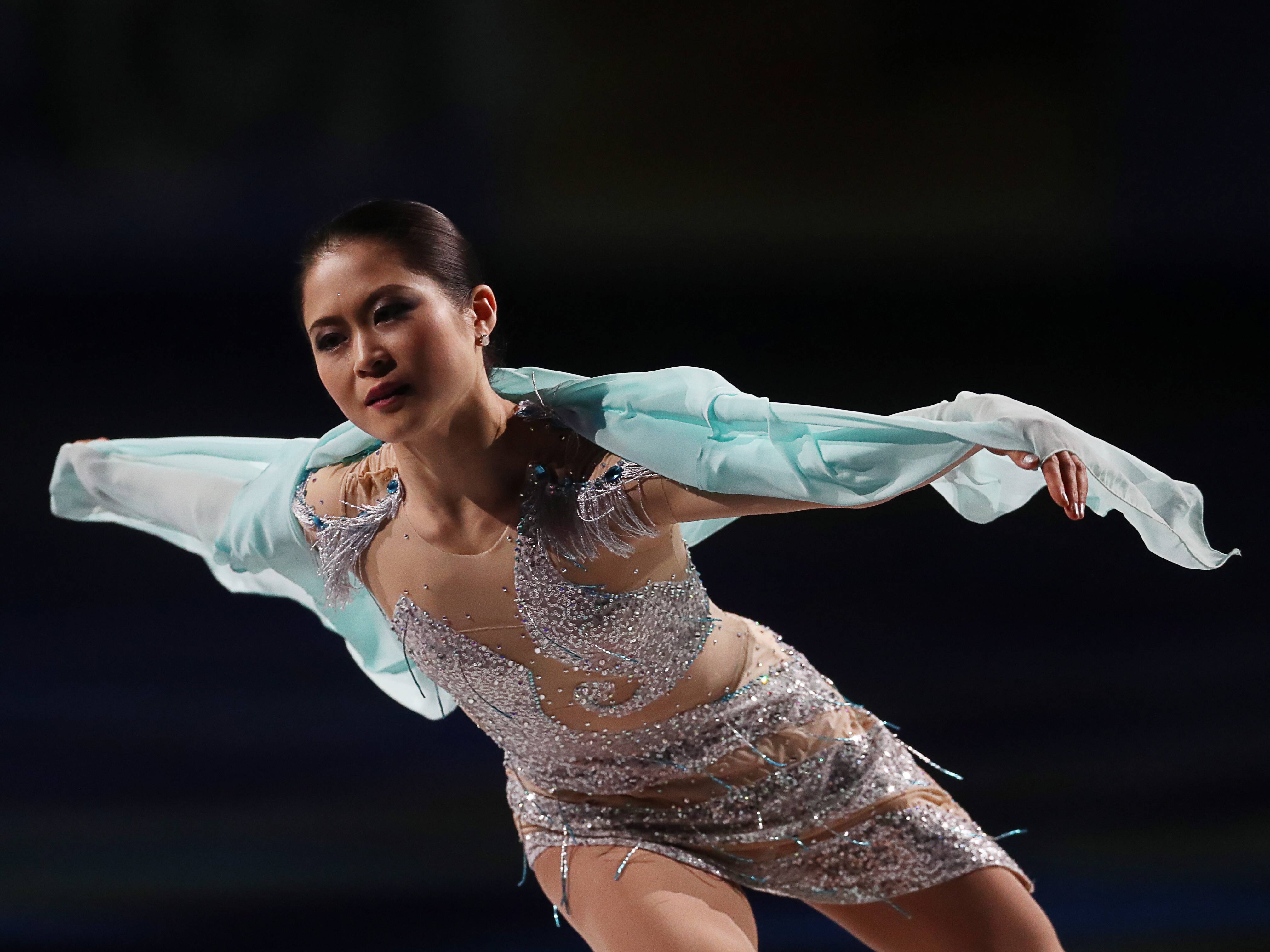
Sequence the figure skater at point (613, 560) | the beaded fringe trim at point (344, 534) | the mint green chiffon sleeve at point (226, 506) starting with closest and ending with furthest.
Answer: the figure skater at point (613, 560) < the beaded fringe trim at point (344, 534) < the mint green chiffon sleeve at point (226, 506)

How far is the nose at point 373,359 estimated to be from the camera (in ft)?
5.23

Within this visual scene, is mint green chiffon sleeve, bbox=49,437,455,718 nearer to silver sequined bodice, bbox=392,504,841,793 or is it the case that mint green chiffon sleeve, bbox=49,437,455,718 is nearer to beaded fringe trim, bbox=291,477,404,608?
beaded fringe trim, bbox=291,477,404,608

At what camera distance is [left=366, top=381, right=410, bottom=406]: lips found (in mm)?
1591

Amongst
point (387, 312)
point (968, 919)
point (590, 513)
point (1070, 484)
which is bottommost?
point (968, 919)

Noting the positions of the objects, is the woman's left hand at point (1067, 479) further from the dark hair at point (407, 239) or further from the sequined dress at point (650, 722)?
the dark hair at point (407, 239)

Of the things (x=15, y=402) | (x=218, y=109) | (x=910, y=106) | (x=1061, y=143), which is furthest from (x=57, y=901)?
(x=1061, y=143)

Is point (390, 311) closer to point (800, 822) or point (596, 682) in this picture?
point (596, 682)

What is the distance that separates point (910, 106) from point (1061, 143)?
37 cm

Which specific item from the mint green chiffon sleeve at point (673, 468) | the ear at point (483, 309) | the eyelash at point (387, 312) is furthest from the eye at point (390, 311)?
the mint green chiffon sleeve at point (673, 468)

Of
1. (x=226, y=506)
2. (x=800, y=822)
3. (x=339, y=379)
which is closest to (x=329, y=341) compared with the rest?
(x=339, y=379)

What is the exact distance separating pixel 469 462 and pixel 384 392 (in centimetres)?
18

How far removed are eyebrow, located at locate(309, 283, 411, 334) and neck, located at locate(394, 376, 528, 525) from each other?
0.16 m

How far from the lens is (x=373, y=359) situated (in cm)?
160

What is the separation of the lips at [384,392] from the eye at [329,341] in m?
0.09
